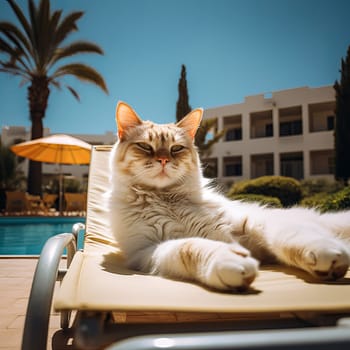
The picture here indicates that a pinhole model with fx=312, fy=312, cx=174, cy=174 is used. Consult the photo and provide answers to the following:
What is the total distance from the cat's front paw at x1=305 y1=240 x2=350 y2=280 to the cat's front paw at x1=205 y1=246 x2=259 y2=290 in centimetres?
29

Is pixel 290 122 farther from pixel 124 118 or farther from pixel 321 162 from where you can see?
pixel 124 118

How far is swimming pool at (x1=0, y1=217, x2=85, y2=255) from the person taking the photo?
6.90 m

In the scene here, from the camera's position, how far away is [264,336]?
55cm

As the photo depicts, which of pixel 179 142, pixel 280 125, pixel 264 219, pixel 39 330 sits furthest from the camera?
pixel 280 125

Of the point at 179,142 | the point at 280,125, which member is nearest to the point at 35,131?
the point at 179,142

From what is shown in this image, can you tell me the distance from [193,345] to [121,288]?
24.1 inches

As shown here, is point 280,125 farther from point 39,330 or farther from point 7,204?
point 39,330

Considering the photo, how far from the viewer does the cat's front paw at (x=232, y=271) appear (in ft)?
3.24

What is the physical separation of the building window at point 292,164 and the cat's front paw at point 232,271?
2480 centimetres

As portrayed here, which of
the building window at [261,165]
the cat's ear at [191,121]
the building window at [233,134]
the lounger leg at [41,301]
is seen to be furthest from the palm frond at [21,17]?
the building window at [261,165]

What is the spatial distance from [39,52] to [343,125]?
16.6 m

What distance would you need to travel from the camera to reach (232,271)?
0.99m

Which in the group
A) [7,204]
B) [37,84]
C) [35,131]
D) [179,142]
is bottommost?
[7,204]

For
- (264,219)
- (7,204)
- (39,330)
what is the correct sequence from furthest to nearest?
(7,204) < (264,219) < (39,330)
